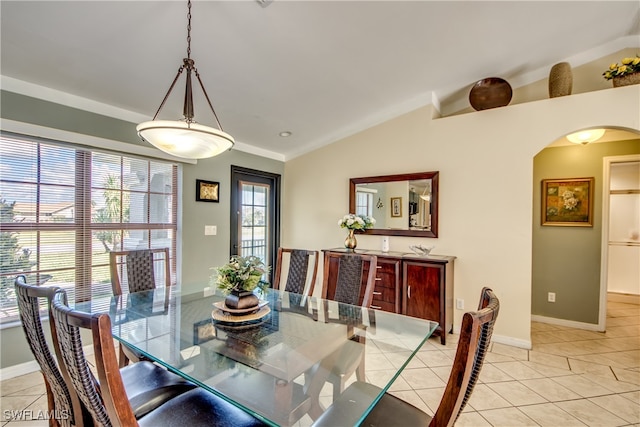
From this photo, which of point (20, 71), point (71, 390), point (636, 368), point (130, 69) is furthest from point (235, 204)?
point (636, 368)

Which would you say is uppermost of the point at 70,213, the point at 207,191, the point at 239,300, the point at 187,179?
the point at 187,179

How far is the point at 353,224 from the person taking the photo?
3.75m

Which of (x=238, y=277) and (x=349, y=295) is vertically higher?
(x=238, y=277)

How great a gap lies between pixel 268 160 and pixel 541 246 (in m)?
3.96

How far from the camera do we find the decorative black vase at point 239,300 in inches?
71.4

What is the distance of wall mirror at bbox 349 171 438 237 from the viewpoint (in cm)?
356

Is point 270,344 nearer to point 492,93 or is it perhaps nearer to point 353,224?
point 353,224

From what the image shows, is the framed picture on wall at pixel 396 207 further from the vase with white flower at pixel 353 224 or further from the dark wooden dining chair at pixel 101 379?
the dark wooden dining chair at pixel 101 379

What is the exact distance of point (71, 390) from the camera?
112 centimetres

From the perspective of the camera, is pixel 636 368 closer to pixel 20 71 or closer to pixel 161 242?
pixel 161 242

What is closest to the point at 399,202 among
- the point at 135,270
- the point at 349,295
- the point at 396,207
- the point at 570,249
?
the point at 396,207

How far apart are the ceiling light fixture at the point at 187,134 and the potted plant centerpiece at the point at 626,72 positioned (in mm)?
3483

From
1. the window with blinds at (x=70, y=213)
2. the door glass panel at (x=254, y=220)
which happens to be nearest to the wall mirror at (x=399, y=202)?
the door glass panel at (x=254, y=220)

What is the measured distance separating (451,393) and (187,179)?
3.40 meters
